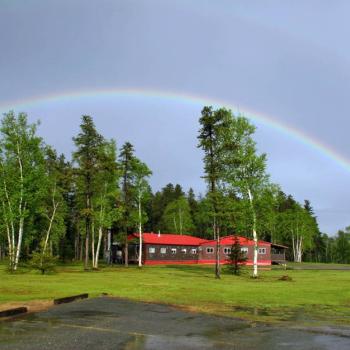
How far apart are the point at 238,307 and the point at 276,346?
1001 cm

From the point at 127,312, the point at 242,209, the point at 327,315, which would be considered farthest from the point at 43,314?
the point at 242,209

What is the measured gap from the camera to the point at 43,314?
55.7 feet

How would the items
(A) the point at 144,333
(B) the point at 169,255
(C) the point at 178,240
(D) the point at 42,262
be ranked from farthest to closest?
1. (C) the point at 178,240
2. (B) the point at 169,255
3. (D) the point at 42,262
4. (A) the point at 144,333

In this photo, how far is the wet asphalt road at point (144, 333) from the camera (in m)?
11.9

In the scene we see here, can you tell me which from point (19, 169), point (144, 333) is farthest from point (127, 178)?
point (144, 333)

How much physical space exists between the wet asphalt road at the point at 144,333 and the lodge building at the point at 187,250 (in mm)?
66583

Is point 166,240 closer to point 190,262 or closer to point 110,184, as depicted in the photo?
point 190,262

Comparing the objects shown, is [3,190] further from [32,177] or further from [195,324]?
[195,324]

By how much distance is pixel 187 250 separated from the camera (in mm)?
96312

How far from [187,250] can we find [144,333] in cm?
8338

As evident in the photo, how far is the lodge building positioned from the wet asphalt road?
66.6m

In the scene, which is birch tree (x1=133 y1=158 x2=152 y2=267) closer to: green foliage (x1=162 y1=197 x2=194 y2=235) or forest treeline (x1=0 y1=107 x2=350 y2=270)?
forest treeline (x1=0 y1=107 x2=350 y2=270)

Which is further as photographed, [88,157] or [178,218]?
[178,218]

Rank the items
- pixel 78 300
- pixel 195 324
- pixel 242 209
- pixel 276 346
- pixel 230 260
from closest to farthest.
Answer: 1. pixel 276 346
2. pixel 195 324
3. pixel 78 300
4. pixel 242 209
5. pixel 230 260
